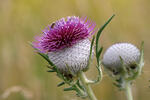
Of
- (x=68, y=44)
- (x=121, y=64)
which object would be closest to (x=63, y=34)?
(x=68, y=44)

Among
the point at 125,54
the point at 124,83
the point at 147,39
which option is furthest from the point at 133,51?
the point at 147,39

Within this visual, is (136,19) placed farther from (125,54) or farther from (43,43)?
(43,43)

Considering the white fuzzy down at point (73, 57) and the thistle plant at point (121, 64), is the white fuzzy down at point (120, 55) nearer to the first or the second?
the thistle plant at point (121, 64)

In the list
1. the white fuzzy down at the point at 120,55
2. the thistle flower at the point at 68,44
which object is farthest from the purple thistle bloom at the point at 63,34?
the white fuzzy down at the point at 120,55

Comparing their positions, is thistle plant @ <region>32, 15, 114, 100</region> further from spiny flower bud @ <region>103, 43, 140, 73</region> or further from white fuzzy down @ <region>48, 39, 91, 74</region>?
spiny flower bud @ <region>103, 43, 140, 73</region>

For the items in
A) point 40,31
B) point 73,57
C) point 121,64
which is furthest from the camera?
point 40,31

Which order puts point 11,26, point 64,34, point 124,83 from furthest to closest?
point 11,26 < point 124,83 < point 64,34

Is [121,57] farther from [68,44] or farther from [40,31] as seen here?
[40,31]
